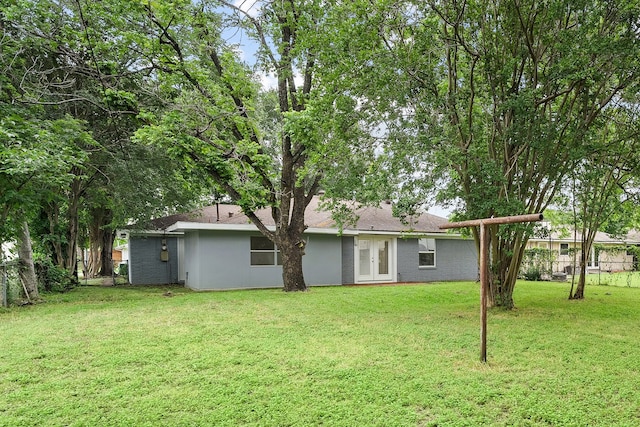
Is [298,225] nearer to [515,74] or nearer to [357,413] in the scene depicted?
[515,74]

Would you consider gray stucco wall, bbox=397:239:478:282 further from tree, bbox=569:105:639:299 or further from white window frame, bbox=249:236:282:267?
tree, bbox=569:105:639:299

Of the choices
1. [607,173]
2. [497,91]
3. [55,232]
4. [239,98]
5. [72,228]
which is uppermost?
[239,98]

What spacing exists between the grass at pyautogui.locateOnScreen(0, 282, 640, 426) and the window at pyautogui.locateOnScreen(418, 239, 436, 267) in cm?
837

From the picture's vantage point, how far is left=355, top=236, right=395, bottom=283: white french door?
49.4 feet

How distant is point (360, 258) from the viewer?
49.5ft

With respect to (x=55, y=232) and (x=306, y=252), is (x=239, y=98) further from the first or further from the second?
(x=55, y=232)

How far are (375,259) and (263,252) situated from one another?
15.2ft

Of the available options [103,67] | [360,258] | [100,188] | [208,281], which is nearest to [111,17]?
[103,67]

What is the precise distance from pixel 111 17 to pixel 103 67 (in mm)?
1173

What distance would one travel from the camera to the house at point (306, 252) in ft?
41.1

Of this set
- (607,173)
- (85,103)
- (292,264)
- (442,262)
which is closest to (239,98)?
(85,103)

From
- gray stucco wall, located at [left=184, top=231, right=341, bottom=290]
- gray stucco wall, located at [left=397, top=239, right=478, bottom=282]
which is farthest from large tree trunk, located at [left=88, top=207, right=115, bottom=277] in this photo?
gray stucco wall, located at [left=397, top=239, right=478, bottom=282]

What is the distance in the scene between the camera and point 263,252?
525 inches

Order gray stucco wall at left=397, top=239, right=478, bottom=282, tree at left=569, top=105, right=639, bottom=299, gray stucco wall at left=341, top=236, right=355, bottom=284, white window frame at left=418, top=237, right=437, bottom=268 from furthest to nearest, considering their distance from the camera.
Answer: white window frame at left=418, top=237, right=437, bottom=268, gray stucco wall at left=397, top=239, right=478, bottom=282, gray stucco wall at left=341, top=236, right=355, bottom=284, tree at left=569, top=105, right=639, bottom=299
